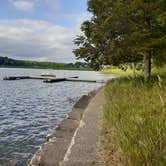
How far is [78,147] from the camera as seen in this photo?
8.16 m

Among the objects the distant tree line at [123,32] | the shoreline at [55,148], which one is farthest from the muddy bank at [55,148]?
the distant tree line at [123,32]

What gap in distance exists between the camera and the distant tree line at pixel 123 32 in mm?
21156

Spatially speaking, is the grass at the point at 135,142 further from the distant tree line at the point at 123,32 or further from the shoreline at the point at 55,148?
the distant tree line at the point at 123,32

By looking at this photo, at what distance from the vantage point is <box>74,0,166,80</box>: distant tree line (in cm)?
2116

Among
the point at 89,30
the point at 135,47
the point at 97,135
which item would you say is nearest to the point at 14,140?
the point at 97,135

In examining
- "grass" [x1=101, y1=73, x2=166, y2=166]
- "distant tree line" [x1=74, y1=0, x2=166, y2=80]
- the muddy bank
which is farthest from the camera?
"distant tree line" [x1=74, y1=0, x2=166, y2=80]

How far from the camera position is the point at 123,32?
23.0 metres

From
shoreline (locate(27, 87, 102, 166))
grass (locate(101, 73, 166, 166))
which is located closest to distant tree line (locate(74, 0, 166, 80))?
shoreline (locate(27, 87, 102, 166))

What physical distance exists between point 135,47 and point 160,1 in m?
→ 3.40

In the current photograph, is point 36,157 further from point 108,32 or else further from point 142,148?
point 108,32

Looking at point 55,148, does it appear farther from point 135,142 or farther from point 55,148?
point 135,142

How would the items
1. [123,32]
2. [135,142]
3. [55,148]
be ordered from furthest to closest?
[123,32], [55,148], [135,142]

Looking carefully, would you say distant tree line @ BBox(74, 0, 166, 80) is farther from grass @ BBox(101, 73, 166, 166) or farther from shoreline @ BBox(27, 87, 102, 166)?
grass @ BBox(101, 73, 166, 166)

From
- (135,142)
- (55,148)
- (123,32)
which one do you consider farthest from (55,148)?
(123,32)
